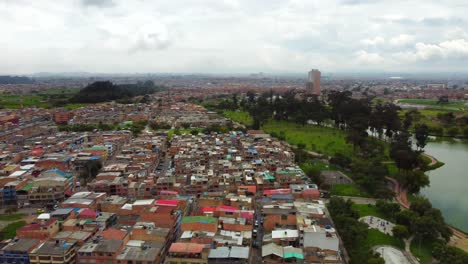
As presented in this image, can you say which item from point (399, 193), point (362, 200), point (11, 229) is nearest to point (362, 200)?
point (362, 200)

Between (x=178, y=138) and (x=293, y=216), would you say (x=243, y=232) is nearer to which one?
(x=293, y=216)

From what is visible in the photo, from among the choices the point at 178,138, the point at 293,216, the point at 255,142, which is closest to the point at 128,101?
the point at 178,138

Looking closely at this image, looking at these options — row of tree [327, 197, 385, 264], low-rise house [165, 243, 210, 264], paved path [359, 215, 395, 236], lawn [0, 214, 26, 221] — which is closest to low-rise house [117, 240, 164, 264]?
low-rise house [165, 243, 210, 264]

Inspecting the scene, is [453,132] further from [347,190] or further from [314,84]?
[314,84]

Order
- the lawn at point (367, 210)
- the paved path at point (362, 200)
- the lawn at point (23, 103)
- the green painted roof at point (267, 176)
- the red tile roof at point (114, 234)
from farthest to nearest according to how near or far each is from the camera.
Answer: the lawn at point (23, 103), the paved path at point (362, 200), the green painted roof at point (267, 176), the lawn at point (367, 210), the red tile roof at point (114, 234)

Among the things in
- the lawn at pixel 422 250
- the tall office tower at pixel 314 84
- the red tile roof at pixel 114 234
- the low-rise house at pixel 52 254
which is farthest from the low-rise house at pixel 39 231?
the tall office tower at pixel 314 84

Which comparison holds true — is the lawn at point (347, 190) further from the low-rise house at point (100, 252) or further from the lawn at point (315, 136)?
the low-rise house at point (100, 252)
